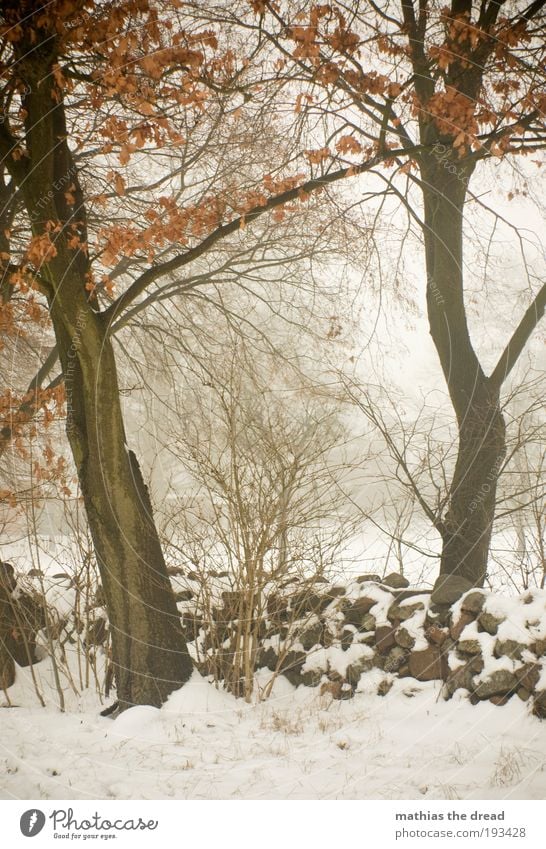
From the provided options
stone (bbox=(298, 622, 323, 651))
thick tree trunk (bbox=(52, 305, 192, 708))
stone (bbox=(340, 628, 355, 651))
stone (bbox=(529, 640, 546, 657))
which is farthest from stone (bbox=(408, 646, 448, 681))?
thick tree trunk (bbox=(52, 305, 192, 708))

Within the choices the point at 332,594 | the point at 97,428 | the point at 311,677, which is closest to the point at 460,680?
the point at 311,677

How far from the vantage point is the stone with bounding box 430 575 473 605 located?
4430 mm

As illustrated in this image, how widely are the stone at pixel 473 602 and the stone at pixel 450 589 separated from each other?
5.4 inches

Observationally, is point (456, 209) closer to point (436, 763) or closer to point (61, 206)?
point (61, 206)

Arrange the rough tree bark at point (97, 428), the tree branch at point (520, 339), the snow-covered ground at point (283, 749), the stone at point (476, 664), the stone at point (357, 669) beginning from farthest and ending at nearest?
the tree branch at point (520, 339) → the stone at point (357, 669) → the rough tree bark at point (97, 428) → the stone at point (476, 664) → the snow-covered ground at point (283, 749)

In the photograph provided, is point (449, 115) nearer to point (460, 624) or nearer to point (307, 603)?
point (460, 624)

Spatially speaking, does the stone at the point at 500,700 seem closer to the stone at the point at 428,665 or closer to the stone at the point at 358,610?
the stone at the point at 428,665

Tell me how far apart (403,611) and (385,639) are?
237 mm

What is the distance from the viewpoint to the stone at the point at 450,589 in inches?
174

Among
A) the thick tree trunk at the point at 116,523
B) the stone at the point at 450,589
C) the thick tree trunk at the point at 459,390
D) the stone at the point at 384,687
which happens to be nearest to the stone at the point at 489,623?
the stone at the point at 450,589

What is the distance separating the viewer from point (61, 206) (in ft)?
14.7
